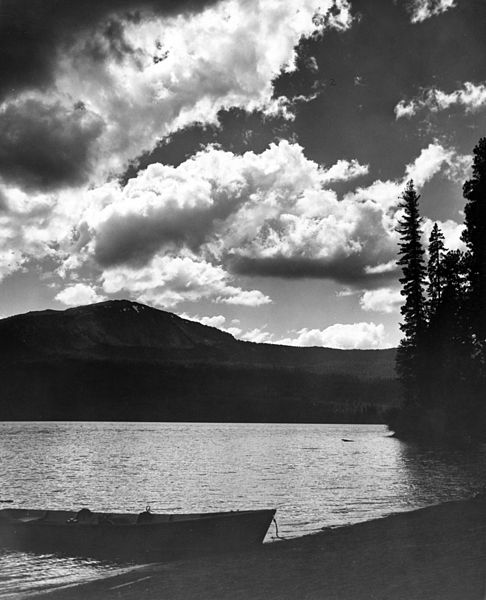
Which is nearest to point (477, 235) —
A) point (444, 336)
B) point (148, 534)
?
point (444, 336)

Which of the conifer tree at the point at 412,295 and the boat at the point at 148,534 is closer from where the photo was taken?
the boat at the point at 148,534

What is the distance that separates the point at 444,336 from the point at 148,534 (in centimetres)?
5672

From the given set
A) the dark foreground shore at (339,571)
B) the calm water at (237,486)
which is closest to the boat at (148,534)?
the calm water at (237,486)

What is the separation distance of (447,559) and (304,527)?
1429cm

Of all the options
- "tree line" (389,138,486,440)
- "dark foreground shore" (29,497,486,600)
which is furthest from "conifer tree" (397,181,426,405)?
"dark foreground shore" (29,497,486,600)

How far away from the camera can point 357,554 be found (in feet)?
69.2

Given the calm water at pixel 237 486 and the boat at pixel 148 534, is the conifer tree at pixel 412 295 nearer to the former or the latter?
the calm water at pixel 237 486

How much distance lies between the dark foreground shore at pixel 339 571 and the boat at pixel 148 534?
93cm

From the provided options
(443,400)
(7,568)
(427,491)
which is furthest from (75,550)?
(443,400)

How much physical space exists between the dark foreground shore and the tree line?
3666cm

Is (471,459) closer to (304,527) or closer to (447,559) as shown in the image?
(304,527)

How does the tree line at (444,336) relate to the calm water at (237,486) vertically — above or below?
above

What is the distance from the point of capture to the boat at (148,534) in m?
24.0

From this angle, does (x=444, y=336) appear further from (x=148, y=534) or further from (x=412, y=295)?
(x=148, y=534)
